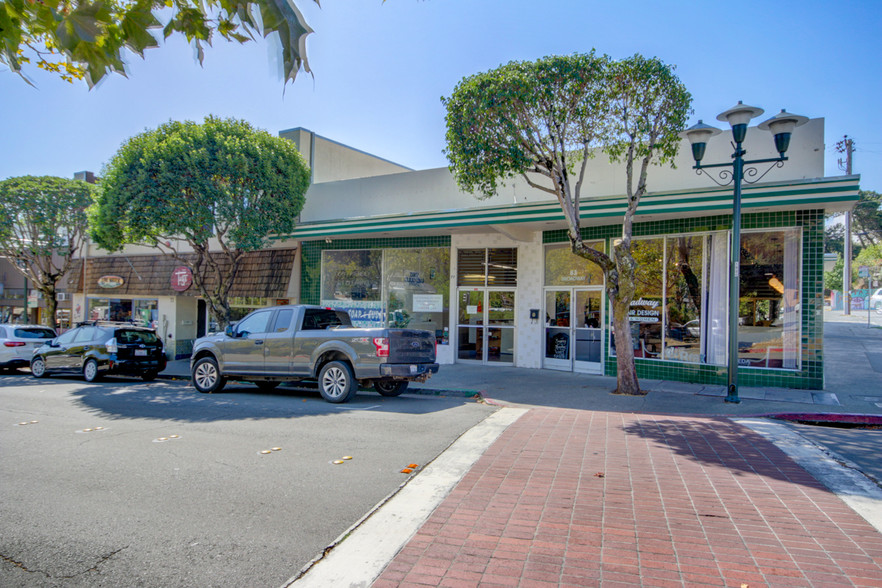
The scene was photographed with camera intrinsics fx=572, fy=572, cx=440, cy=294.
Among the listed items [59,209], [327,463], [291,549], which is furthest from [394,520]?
[59,209]

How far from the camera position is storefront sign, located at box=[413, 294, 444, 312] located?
53.8ft

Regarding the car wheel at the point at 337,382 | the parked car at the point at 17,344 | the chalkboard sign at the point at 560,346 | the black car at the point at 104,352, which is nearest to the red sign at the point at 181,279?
the parked car at the point at 17,344

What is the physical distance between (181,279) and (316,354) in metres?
12.6

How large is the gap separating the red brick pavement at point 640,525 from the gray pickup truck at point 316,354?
389 cm

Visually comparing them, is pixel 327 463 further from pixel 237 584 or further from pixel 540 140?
pixel 540 140

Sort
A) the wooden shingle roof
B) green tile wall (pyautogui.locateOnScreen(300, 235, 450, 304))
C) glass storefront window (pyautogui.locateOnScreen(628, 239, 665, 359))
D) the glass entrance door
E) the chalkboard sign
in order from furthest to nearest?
the wooden shingle roof
green tile wall (pyautogui.locateOnScreen(300, 235, 450, 304))
the glass entrance door
the chalkboard sign
glass storefront window (pyautogui.locateOnScreen(628, 239, 665, 359))

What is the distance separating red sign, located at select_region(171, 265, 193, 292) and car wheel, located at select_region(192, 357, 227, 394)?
9546mm

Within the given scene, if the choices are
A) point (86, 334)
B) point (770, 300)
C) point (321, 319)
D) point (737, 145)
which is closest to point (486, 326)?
point (321, 319)

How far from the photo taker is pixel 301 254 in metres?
18.9

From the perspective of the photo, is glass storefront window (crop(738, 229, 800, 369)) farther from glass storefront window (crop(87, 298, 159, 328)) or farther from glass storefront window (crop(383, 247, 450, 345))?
glass storefront window (crop(87, 298, 159, 328))

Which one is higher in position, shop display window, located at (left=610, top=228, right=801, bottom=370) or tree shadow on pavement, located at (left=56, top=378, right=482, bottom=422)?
shop display window, located at (left=610, top=228, right=801, bottom=370)

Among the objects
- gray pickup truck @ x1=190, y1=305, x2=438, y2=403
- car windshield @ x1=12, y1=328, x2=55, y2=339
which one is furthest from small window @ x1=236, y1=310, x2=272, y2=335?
car windshield @ x1=12, y1=328, x2=55, y2=339

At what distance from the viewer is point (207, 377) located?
12180 millimetres

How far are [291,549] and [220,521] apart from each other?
0.87 m
